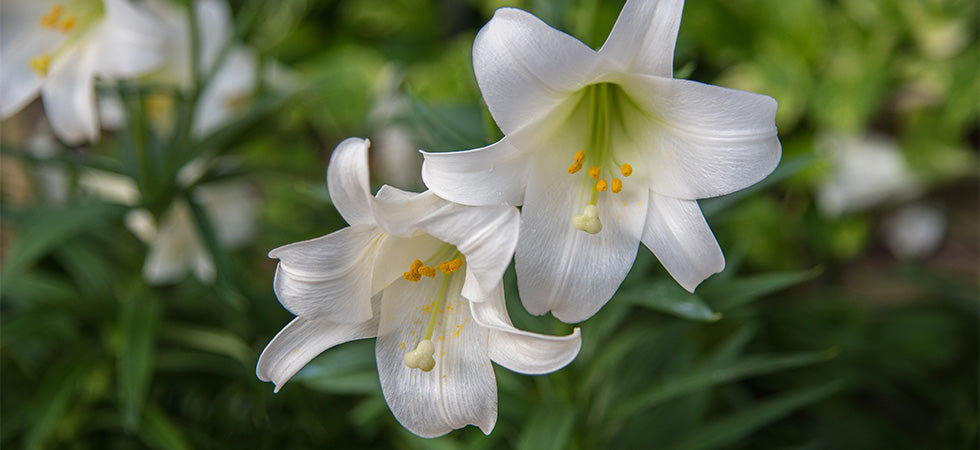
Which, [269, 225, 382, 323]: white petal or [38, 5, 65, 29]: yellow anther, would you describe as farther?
[38, 5, 65, 29]: yellow anther

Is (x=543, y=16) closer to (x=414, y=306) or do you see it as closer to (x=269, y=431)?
(x=414, y=306)

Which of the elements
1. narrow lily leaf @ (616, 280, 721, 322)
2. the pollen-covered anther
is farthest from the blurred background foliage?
the pollen-covered anther

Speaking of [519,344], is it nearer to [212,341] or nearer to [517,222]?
[517,222]

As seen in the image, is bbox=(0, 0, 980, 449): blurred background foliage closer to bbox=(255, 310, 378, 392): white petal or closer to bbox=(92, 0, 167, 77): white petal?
bbox=(92, 0, 167, 77): white petal

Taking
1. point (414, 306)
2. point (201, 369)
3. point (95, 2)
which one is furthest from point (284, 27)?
point (414, 306)

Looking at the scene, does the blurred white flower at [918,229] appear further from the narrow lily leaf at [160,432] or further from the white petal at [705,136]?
the narrow lily leaf at [160,432]

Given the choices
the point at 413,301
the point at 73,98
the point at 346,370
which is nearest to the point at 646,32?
the point at 413,301

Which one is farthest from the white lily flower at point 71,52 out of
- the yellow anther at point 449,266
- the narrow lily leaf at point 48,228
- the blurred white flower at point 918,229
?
the blurred white flower at point 918,229
